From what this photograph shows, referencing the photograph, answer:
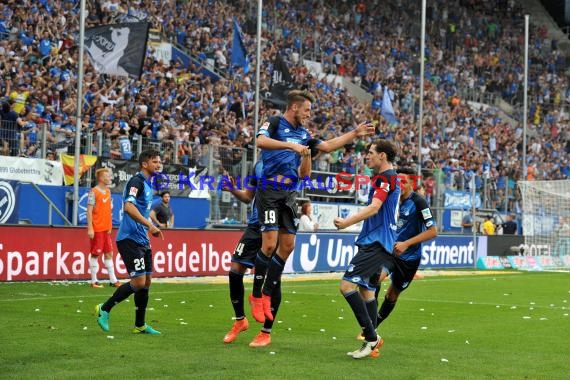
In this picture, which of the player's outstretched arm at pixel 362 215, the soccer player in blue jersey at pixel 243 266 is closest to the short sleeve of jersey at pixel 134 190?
the soccer player in blue jersey at pixel 243 266

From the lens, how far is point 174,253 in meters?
21.3

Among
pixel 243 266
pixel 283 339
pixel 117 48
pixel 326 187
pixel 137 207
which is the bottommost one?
pixel 283 339

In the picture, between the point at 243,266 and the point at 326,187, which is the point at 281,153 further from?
the point at 326,187

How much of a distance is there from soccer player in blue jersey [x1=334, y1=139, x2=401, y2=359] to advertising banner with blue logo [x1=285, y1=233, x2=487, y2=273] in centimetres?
1436

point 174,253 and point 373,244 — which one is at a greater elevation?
point 373,244

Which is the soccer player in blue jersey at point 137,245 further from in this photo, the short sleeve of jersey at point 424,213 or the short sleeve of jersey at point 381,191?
the short sleeve of jersey at point 424,213

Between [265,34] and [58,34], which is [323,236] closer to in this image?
[58,34]

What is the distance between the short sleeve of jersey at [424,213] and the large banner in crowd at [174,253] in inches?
390

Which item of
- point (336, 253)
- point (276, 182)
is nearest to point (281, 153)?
point (276, 182)

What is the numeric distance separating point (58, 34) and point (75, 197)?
8490 millimetres

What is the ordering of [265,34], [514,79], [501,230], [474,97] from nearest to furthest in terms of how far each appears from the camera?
[501,230] → [265,34] → [474,97] → [514,79]

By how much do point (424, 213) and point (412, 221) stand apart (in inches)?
9.4

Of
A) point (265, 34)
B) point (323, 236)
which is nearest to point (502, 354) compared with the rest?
point (323, 236)

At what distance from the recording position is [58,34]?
2692cm
